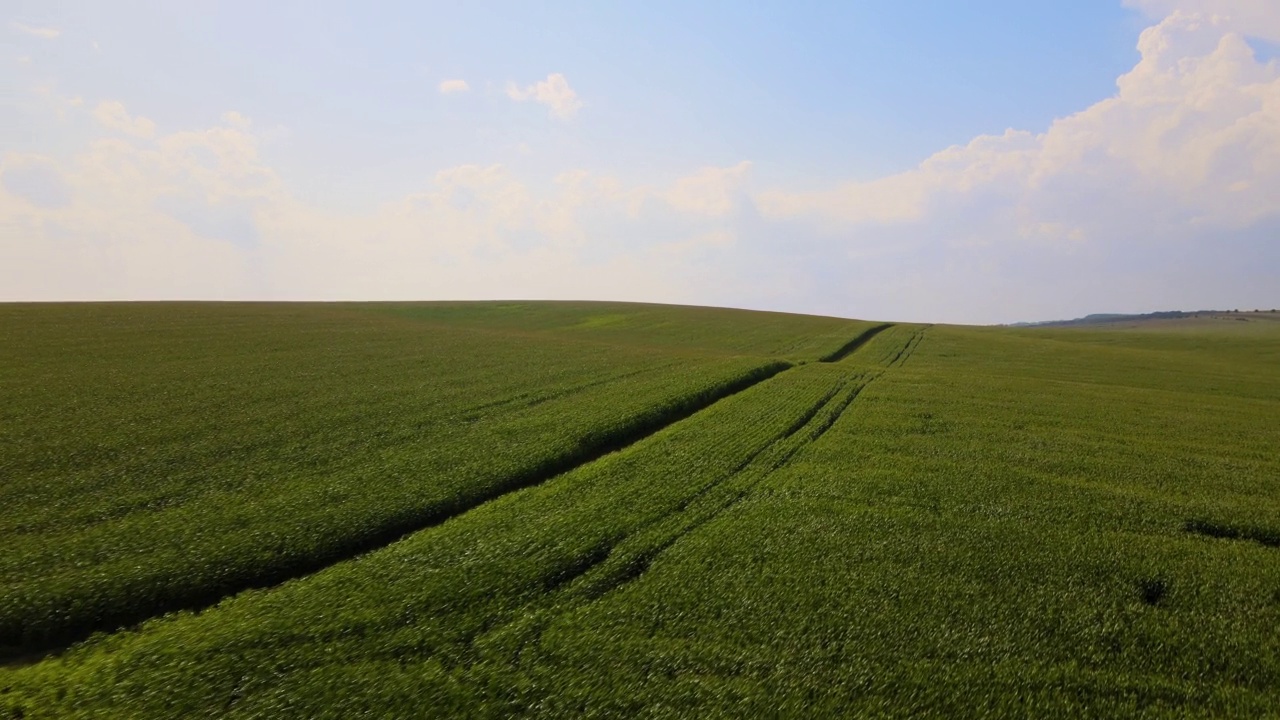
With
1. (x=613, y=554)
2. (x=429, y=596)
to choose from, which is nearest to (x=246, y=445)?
(x=429, y=596)

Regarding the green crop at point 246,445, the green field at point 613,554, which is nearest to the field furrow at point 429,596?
the green field at point 613,554

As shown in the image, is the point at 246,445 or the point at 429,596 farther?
the point at 246,445

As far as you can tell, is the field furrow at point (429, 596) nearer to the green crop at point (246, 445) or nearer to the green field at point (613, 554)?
the green field at point (613, 554)

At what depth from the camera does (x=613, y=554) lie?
13.4 meters

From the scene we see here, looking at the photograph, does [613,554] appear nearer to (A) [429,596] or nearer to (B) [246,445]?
(A) [429,596]

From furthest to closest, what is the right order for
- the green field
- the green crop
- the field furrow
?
the green crop < the green field < the field furrow

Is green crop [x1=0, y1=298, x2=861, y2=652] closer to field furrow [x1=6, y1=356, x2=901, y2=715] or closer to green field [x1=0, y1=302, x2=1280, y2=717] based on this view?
green field [x1=0, y1=302, x2=1280, y2=717]

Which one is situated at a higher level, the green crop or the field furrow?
the green crop

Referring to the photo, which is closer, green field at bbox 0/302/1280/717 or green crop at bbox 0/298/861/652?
green field at bbox 0/302/1280/717

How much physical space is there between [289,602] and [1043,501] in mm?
17345

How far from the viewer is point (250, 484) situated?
16.5 metres

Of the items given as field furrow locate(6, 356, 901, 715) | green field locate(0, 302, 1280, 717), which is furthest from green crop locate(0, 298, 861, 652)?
field furrow locate(6, 356, 901, 715)

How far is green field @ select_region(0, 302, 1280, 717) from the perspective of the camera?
30.5 feet

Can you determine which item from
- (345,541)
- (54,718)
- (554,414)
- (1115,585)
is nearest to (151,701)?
(54,718)
